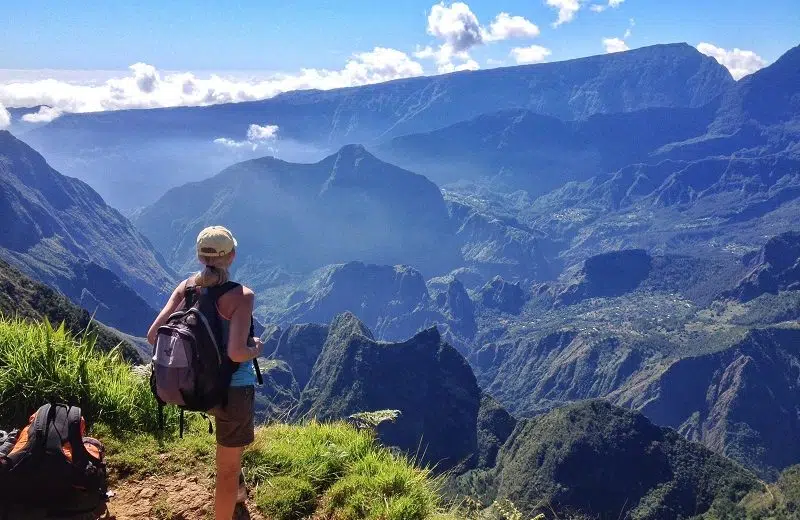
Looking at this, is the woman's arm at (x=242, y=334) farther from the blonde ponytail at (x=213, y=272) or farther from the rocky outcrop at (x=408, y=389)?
the rocky outcrop at (x=408, y=389)

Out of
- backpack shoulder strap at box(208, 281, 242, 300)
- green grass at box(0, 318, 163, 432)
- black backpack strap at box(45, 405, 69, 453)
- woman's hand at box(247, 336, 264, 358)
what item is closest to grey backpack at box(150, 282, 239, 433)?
backpack shoulder strap at box(208, 281, 242, 300)

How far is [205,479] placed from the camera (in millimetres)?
8516

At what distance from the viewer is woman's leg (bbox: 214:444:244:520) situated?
22.9 ft

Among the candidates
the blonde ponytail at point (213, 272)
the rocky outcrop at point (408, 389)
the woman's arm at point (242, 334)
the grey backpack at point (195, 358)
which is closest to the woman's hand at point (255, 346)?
the woman's arm at point (242, 334)

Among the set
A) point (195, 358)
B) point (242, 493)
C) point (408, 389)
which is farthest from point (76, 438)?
point (408, 389)

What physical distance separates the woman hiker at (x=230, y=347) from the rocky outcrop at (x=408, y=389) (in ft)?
394

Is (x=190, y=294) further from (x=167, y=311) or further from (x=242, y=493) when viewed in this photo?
(x=242, y=493)

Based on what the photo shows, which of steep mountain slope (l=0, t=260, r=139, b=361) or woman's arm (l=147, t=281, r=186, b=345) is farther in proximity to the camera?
steep mountain slope (l=0, t=260, r=139, b=361)

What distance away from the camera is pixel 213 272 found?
22.1ft

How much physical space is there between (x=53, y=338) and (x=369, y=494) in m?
5.69

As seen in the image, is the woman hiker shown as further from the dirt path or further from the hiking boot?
the dirt path

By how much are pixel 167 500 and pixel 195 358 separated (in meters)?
2.98

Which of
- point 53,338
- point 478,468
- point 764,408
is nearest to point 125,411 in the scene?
point 53,338

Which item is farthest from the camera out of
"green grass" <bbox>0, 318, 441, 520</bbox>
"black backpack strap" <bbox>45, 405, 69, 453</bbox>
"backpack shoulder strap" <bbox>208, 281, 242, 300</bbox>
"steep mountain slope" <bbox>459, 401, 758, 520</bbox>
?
"steep mountain slope" <bbox>459, 401, 758, 520</bbox>
